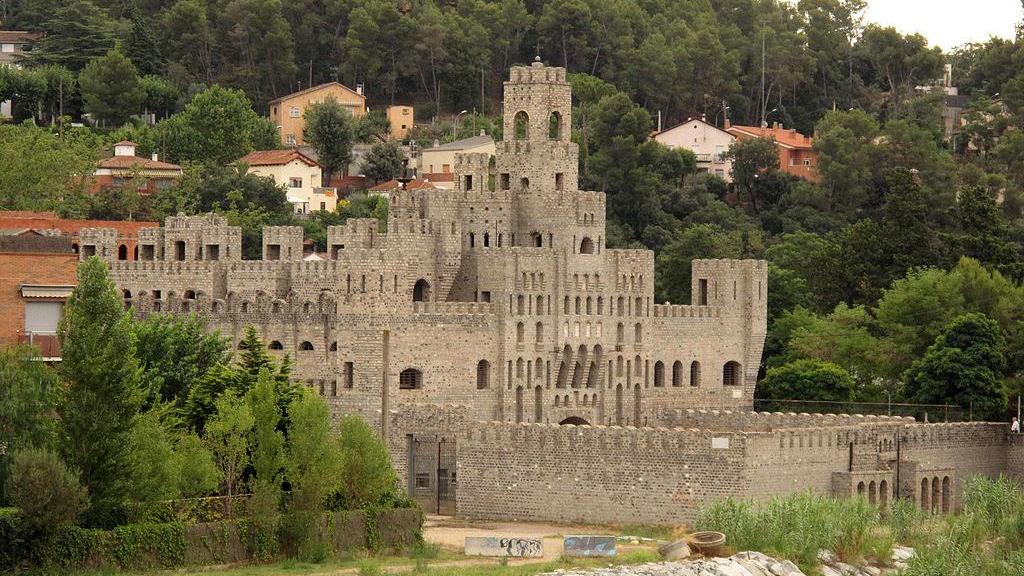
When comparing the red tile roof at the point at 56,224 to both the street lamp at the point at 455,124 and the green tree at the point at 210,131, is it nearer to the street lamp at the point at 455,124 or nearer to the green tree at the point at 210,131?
the green tree at the point at 210,131

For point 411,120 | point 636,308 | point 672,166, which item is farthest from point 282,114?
point 636,308

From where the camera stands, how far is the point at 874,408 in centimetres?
9938

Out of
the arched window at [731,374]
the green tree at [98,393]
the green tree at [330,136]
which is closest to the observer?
the green tree at [98,393]

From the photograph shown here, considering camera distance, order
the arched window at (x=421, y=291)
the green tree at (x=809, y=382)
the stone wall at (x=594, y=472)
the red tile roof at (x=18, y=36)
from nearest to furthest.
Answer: the stone wall at (x=594, y=472) → the arched window at (x=421, y=291) → the green tree at (x=809, y=382) → the red tile roof at (x=18, y=36)

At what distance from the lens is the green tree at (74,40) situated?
484 feet

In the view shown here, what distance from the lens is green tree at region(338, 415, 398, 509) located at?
78250 mm

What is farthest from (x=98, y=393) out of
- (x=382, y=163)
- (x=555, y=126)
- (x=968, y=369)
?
(x=382, y=163)

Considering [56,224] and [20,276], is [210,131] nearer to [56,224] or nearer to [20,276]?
[56,224]

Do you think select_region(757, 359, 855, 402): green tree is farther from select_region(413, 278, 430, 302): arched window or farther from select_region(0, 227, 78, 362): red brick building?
select_region(0, 227, 78, 362): red brick building

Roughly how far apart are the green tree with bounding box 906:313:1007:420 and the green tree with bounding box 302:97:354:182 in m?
45.6

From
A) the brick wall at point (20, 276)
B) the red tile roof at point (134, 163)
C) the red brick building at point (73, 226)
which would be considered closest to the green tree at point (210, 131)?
the red tile roof at point (134, 163)

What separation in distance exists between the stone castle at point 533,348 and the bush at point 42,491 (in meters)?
20.1

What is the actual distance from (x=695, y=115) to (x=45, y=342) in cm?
8364

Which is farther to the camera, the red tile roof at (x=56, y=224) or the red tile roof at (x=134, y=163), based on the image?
the red tile roof at (x=134, y=163)
